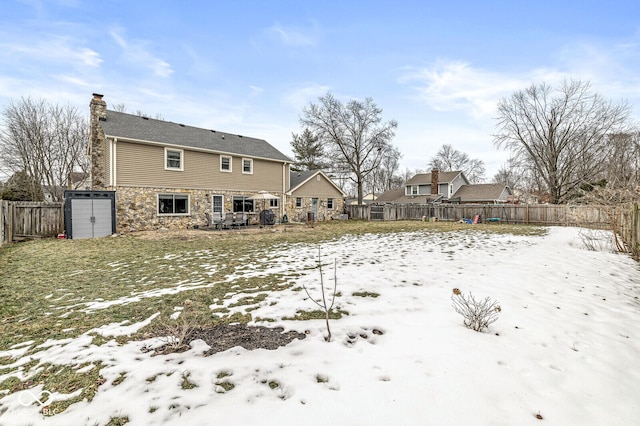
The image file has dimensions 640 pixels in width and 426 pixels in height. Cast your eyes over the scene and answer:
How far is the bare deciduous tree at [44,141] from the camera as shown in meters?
19.8

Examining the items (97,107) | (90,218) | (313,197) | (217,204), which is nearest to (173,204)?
(217,204)

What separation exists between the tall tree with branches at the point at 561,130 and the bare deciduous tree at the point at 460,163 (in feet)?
66.9

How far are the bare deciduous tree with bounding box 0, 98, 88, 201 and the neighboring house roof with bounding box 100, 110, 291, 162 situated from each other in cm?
939

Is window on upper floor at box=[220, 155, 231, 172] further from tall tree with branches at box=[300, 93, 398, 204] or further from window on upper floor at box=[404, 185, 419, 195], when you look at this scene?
window on upper floor at box=[404, 185, 419, 195]

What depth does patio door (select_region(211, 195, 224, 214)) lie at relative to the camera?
55.1 ft

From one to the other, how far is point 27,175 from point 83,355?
2726 centimetres

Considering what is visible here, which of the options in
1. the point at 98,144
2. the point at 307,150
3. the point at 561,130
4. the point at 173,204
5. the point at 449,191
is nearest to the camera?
the point at 98,144

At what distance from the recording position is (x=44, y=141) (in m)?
21.1

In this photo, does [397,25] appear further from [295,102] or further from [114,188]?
[295,102]

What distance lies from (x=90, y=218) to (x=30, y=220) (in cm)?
189

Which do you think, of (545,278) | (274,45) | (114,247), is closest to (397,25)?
(274,45)

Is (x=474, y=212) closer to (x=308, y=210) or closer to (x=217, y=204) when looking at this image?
(x=308, y=210)

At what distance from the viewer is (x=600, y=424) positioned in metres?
1.68

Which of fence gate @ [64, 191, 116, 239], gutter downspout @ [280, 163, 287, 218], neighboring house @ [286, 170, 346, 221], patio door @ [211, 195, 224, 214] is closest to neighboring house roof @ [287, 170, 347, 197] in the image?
neighboring house @ [286, 170, 346, 221]
